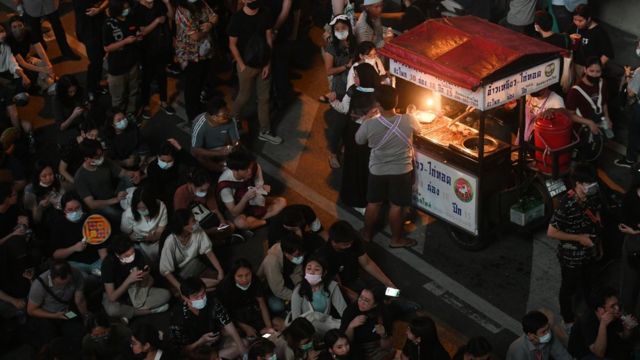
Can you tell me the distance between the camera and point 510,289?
12125mm

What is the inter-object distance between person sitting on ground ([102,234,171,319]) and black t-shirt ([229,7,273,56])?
3629 mm

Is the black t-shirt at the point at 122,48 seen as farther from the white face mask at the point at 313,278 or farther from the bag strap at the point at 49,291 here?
the white face mask at the point at 313,278

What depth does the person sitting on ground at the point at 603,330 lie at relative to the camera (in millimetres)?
9930

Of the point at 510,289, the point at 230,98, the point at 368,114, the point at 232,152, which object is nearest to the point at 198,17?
the point at 230,98

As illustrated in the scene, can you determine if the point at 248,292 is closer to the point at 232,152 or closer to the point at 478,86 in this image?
the point at 232,152

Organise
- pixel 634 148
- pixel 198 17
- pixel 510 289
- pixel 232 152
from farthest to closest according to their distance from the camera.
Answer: pixel 198 17 < pixel 634 148 < pixel 232 152 < pixel 510 289

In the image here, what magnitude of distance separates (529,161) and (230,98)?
485 cm

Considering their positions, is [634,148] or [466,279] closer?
[466,279]

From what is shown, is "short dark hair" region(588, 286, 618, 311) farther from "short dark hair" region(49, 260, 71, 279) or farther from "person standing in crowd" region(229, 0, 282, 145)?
"person standing in crowd" region(229, 0, 282, 145)

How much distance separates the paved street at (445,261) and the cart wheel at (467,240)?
0.23 ft

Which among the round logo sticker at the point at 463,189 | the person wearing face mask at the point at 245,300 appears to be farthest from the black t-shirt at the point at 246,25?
the person wearing face mask at the point at 245,300

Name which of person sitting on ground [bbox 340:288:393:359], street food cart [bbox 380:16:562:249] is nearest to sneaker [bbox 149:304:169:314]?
person sitting on ground [bbox 340:288:393:359]

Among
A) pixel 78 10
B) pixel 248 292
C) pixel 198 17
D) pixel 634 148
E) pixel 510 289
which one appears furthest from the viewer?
pixel 78 10

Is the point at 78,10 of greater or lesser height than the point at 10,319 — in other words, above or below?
above
